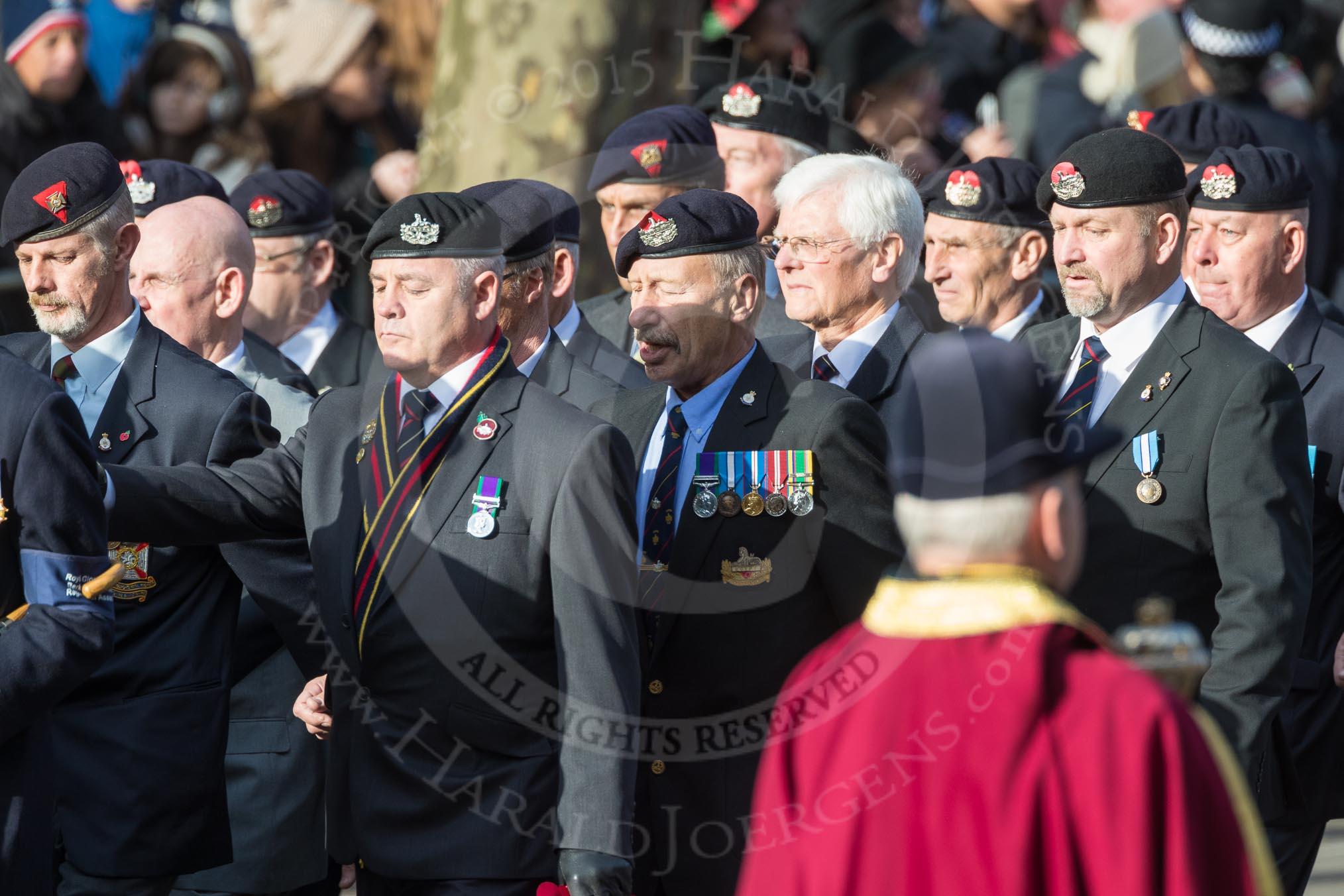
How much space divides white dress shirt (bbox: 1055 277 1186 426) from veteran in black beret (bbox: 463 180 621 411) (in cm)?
134

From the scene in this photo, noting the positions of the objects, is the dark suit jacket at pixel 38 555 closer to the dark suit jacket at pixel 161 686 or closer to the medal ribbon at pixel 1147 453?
the dark suit jacket at pixel 161 686

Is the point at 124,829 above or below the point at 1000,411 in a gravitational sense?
below

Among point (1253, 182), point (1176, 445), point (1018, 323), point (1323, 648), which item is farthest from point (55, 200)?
point (1323, 648)

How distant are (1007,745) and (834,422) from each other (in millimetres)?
2021

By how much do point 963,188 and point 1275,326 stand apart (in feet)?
3.74

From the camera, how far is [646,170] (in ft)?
22.2

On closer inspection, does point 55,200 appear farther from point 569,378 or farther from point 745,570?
point 745,570

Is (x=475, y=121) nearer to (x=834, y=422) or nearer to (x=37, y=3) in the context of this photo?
(x=37, y=3)

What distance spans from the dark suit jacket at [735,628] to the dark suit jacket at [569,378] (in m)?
0.89

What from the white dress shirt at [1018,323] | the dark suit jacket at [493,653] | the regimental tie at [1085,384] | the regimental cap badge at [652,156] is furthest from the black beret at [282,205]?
the regimental tie at [1085,384]

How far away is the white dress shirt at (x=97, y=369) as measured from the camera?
498 cm

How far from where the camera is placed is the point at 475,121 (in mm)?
9477

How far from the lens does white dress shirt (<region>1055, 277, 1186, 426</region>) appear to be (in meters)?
4.90

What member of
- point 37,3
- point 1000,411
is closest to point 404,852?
point 1000,411
